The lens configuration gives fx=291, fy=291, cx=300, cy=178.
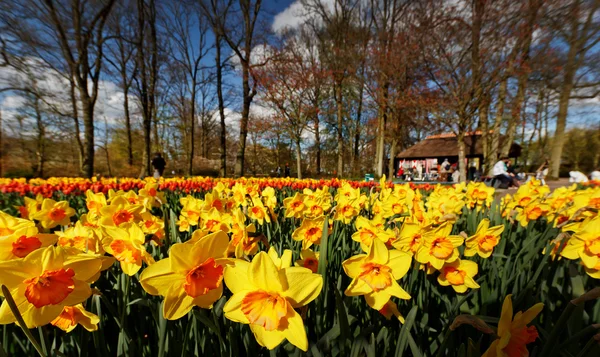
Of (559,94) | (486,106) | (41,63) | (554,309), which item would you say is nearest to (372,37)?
(486,106)

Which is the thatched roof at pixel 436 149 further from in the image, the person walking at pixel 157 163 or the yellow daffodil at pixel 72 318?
the yellow daffodil at pixel 72 318

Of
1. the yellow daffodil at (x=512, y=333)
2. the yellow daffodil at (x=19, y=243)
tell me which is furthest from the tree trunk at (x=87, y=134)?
the yellow daffodil at (x=512, y=333)

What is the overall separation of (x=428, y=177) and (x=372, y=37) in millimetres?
13209

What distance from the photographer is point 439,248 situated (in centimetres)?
112

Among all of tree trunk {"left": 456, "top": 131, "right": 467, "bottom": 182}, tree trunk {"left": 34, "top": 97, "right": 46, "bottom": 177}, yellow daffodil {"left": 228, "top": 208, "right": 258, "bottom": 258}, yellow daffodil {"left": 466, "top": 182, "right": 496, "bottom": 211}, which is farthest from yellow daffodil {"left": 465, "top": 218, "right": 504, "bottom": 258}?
tree trunk {"left": 34, "top": 97, "right": 46, "bottom": 177}

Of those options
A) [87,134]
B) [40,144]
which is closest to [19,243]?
[87,134]

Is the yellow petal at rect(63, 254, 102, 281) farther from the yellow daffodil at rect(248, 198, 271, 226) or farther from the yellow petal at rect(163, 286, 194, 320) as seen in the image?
the yellow daffodil at rect(248, 198, 271, 226)

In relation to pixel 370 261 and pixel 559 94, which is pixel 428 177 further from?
pixel 370 261

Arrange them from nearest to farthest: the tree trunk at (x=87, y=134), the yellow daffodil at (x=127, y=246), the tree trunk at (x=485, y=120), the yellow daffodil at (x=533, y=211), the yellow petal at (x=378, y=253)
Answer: the yellow petal at (x=378, y=253)
the yellow daffodil at (x=127, y=246)
the yellow daffodil at (x=533, y=211)
the tree trunk at (x=87, y=134)
the tree trunk at (x=485, y=120)

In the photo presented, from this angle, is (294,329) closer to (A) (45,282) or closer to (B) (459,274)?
(A) (45,282)

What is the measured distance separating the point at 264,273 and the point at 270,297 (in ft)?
0.28

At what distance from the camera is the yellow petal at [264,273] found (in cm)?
66

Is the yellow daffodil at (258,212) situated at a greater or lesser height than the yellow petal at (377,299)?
greater

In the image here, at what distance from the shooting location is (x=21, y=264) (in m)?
0.64
